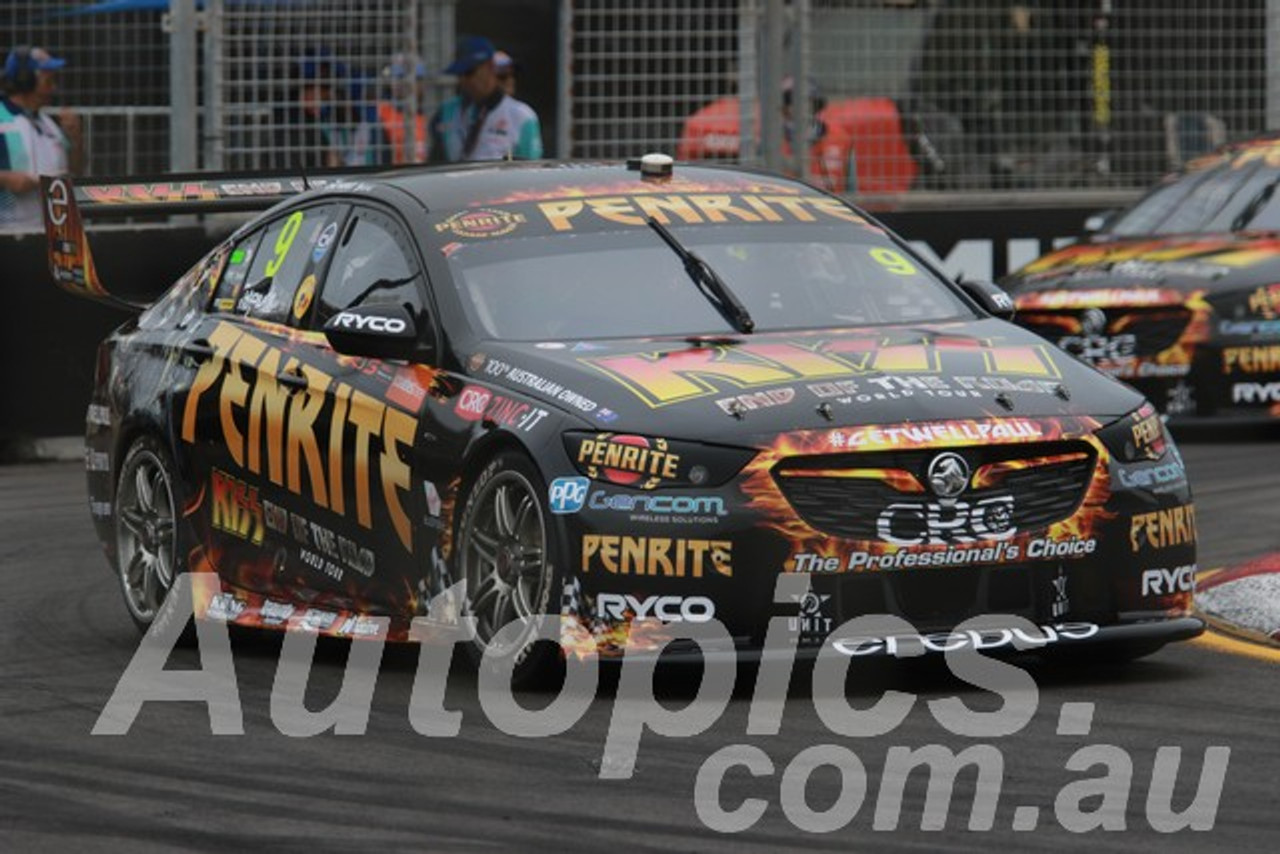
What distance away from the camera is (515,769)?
699 cm

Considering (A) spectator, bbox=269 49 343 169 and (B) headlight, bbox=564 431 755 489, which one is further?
(A) spectator, bbox=269 49 343 169

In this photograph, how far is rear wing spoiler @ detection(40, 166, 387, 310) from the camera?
10.9 metres

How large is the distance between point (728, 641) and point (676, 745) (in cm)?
59

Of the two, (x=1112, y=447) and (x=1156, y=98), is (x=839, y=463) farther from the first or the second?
(x=1156, y=98)

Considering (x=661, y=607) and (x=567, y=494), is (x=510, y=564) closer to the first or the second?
(x=567, y=494)

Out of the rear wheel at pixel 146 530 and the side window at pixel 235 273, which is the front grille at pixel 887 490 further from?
the side window at pixel 235 273

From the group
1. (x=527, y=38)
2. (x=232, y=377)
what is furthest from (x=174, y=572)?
(x=527, y=38)

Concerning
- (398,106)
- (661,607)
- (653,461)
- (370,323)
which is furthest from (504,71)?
(661,607)

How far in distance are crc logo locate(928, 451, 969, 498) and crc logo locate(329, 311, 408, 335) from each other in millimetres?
1642

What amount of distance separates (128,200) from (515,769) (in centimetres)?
467

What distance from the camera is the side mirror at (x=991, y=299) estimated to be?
30.6ft

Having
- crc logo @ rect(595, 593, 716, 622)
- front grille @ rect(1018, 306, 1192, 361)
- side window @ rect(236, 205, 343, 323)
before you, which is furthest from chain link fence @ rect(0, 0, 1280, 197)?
Answer: crc logo @ rect(595, 593, 716, 622)

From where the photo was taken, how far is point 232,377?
31.0 feet
